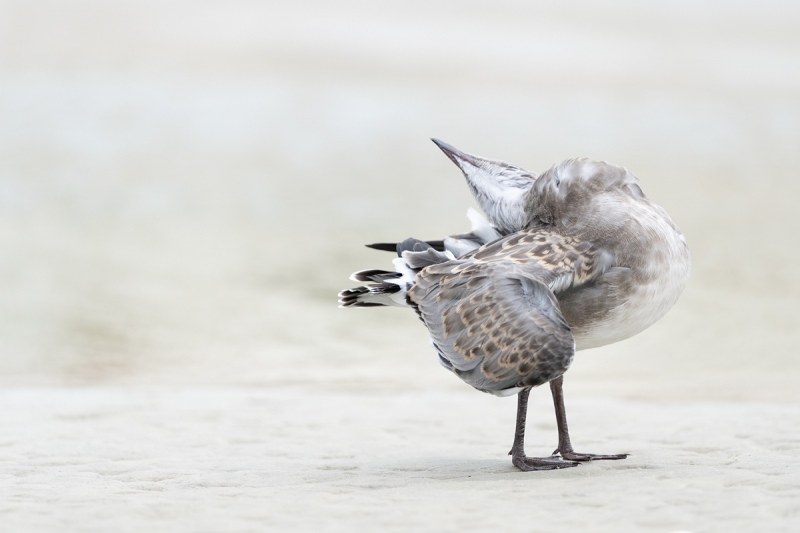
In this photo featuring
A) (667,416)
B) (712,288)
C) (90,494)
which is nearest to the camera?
(90,494)

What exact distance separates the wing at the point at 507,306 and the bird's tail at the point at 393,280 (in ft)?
0.63

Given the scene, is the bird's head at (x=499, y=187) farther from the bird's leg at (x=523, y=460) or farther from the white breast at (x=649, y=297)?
the bird's leg at (x=523, y=460)

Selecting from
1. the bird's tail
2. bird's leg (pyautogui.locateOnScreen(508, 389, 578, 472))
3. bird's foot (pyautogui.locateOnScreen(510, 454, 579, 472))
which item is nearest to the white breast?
bird's leg (pyautogui.locateOnScreen(508, 389, 578, 472))

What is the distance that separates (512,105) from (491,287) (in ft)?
64.6

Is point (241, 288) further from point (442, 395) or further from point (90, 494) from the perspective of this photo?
point (90, 494)

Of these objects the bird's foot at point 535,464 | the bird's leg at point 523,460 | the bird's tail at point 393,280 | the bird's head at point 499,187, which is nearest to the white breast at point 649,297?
the bird's leg at point 523,460

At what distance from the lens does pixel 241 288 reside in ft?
58.0

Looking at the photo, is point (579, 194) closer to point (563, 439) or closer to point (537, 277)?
point (537, 277)

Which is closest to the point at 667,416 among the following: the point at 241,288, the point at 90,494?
the point at 90,494

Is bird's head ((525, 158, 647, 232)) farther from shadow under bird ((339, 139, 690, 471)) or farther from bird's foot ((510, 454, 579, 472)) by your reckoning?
bird's foot ((510, 454, 579, 472))

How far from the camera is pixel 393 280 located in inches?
267

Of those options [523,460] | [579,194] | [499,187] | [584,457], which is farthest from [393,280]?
[584,457]

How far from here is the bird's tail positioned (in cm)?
671

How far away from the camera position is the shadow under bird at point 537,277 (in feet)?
19.4
